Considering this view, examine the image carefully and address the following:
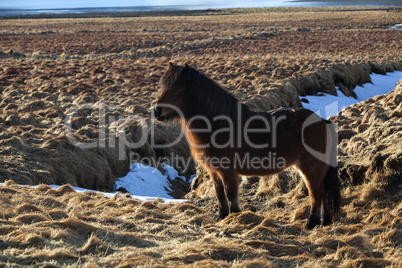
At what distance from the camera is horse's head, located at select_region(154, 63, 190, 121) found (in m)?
5.13

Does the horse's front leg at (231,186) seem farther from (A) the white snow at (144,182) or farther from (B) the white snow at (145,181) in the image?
(B) the white snow at (145,181)

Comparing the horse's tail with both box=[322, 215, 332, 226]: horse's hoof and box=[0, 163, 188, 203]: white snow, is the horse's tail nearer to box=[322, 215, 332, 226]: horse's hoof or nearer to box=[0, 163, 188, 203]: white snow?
box=[322, 215, 332, 226]: horse's hoof

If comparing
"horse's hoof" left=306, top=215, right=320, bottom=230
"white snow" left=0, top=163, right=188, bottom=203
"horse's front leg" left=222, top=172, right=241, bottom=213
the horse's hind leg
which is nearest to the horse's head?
"horse's front leg" left=222, top=172, right=241, bottom=213

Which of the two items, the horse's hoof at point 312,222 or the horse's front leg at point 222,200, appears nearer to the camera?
the horse's hoof at point 312,222

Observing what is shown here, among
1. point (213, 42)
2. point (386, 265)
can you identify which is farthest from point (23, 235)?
point (213, 42)

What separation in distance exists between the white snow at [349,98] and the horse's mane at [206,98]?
408 inches

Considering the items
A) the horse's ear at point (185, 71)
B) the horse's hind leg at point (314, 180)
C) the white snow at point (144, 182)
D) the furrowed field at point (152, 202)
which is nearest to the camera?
the furrowed field at point (152, 202)

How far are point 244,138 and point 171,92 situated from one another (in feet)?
3.81

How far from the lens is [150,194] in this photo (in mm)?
9086

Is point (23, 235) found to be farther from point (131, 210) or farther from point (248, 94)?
point (248, 94)

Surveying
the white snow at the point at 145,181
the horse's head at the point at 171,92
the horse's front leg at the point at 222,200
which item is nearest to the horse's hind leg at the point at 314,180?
the horse's front leg at the point at 222,200

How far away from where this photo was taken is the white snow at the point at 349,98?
1605 centimetres

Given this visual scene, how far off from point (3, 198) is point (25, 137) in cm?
477

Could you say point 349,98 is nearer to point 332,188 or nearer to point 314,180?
point 332,188
